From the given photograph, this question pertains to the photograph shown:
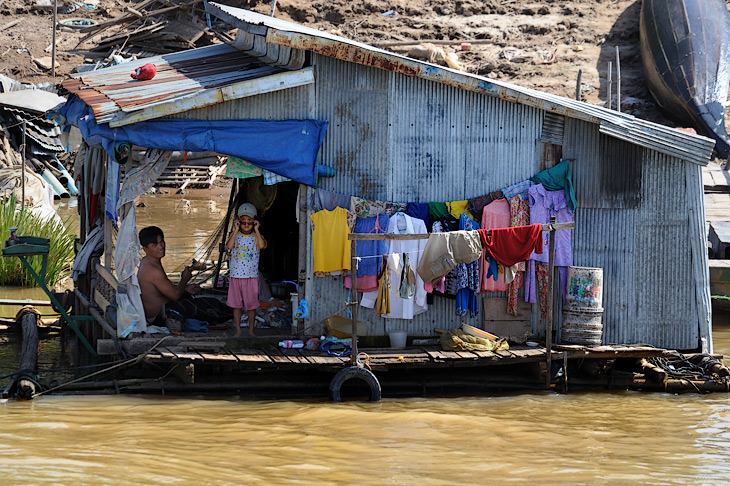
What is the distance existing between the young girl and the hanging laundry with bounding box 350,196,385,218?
44.9 inches

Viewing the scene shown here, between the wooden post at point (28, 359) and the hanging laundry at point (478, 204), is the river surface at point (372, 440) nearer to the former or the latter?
the wooden post at point (28, 359)

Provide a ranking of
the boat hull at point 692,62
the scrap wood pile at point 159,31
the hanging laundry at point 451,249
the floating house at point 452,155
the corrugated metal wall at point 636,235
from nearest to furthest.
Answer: the hanging laundry at point 451,249 < the floating house at point 452,155 < the corrugated metal wall at point 636,235 < the boat hull at point 692,62 < the scrap wood pile at point 159,31

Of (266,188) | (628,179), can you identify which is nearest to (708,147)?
(628,179)

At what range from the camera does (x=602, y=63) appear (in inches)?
991

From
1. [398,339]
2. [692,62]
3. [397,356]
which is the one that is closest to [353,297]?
[397,356]

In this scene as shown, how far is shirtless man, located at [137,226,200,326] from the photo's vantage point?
10.2 m

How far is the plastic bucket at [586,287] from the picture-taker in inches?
400

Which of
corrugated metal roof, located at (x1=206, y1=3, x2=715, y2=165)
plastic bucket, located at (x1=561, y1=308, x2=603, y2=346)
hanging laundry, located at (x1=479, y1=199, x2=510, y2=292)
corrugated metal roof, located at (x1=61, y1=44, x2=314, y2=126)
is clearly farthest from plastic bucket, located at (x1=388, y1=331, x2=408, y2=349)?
corrugated metal roof, located at (x1=61, y1=44, x2=314, y2=126)

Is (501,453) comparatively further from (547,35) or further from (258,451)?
(547,35)

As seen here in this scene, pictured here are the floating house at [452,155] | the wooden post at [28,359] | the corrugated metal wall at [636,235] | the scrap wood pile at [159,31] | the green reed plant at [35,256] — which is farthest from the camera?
the scrap wood pile at [159,31]

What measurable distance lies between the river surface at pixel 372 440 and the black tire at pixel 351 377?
0.46 ft

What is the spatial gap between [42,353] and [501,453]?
6872 millimetres

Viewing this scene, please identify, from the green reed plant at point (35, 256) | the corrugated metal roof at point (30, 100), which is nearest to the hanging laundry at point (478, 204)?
the green reed plant at point (35, 256)

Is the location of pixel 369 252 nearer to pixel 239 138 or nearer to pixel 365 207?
pixel 365 207
